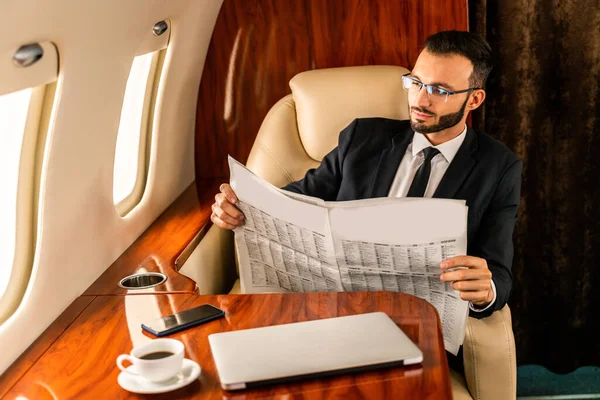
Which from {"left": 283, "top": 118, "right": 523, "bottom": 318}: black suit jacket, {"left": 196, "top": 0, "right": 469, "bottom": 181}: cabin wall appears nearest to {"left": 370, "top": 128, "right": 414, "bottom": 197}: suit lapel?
{"left": 283, "top": 118, "right": 523, "bottom": 318}: black suit jacket

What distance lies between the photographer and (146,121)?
106 inches

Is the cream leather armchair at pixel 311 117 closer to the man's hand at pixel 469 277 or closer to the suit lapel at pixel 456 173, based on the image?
the suit lapel at pixel 456 173

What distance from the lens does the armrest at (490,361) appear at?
1.96 metres

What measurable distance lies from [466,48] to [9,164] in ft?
4.35

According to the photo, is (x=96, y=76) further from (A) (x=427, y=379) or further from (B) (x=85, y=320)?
(A) (x=427, y=379)

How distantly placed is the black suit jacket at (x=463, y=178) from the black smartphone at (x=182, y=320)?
739mm

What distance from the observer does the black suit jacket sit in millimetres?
2102

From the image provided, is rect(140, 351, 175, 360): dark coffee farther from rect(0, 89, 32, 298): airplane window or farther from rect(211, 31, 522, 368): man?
rect(211, 31, 522, 368): man

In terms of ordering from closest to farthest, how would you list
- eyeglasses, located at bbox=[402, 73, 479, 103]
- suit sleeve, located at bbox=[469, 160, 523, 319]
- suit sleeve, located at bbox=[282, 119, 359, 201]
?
1. suit sleeve, located at bbox=[469, 160, 523, 319]
2. eyeglasses, located at bbox=[402, 73, 479, 103]
3. suit sleeve, located at bbox=[282, 119, 359, 201]

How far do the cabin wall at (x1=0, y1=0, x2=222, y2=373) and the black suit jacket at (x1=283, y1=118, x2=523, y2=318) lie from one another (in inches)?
24.7

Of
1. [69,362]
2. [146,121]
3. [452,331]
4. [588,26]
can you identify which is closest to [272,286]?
[452,331]

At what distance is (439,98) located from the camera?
2.22 metres

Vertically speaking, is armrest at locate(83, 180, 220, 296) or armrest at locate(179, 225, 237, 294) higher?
armrest at locate(83, 180, 220, 296)

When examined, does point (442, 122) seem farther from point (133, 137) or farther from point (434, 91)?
point (133, 137)
